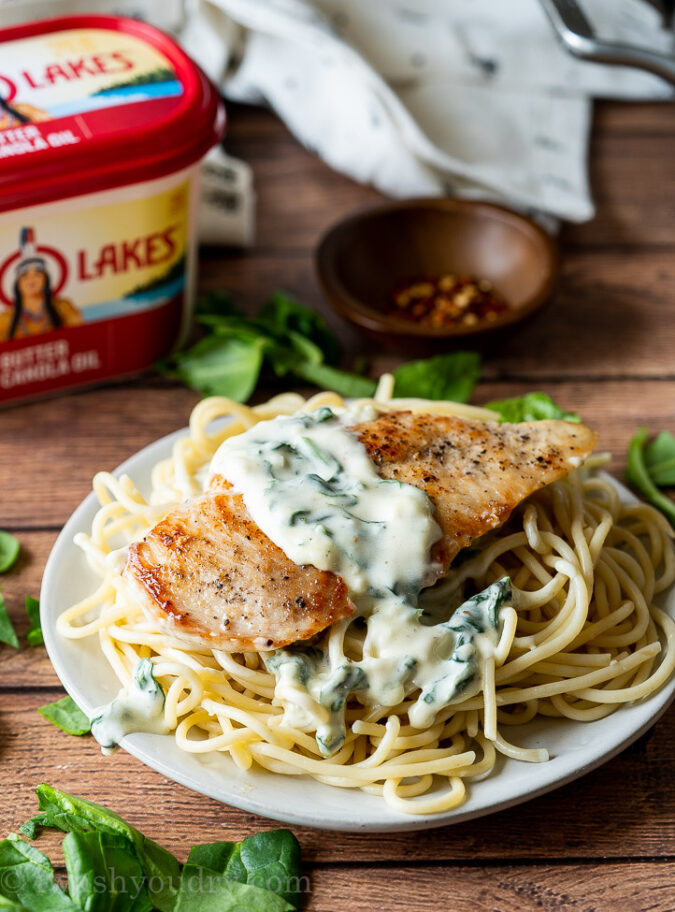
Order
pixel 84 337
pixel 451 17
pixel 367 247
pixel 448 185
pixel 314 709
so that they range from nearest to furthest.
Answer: pixel 314 709 < pixel 84 337 < pixel 367 247 < pixel 448 185 < pixel 451 17

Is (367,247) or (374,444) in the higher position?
(374,444)

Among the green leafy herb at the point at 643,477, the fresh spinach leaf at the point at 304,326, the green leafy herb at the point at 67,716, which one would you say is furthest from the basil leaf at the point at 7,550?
the green leafy herb at the point at 643,477

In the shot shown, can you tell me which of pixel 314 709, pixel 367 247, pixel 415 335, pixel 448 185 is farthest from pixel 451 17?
pixel 314 709

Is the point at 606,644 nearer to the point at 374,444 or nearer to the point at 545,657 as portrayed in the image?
the point at 545,657

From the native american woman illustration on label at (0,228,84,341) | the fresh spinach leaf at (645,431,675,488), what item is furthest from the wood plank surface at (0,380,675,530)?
the native american woman illustration on label at (0,228,84,341)

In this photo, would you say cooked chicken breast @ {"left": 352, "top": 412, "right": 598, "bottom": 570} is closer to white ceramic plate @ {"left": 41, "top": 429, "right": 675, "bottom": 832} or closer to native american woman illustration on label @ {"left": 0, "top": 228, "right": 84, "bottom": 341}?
white ceramic plate @ {"left": 41, "top": 429, "right": 675, "bottom": 832}

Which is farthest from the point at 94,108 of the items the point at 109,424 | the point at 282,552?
the point at 282,552
